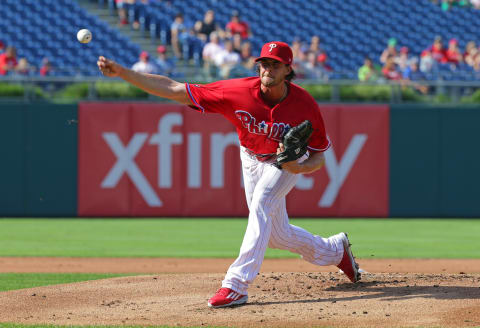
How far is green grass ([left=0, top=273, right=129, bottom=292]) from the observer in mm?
6871

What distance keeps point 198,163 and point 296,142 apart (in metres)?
8.57

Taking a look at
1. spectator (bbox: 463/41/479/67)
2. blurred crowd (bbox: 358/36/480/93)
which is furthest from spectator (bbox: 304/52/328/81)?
spectator (bbox: 463/41/479/67)

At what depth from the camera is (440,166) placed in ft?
45.9

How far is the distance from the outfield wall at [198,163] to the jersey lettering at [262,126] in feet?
27.1

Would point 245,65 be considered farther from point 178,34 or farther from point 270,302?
point 270,302

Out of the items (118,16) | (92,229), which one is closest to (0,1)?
(118,16)

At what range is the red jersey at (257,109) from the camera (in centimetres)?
541

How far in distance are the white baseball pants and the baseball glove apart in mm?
171

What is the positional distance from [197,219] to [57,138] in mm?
2637

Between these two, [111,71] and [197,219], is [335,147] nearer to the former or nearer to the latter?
[197,219]

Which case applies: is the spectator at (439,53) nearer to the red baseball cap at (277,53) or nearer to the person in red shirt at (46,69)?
the person in red shirt at (46,69)

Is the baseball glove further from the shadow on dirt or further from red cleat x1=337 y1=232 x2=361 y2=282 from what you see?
red cleat x1=337 y1=232 x2=361 y2=282

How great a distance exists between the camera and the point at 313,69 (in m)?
16.3

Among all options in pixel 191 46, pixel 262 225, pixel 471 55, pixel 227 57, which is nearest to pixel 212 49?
pixel 227 57
